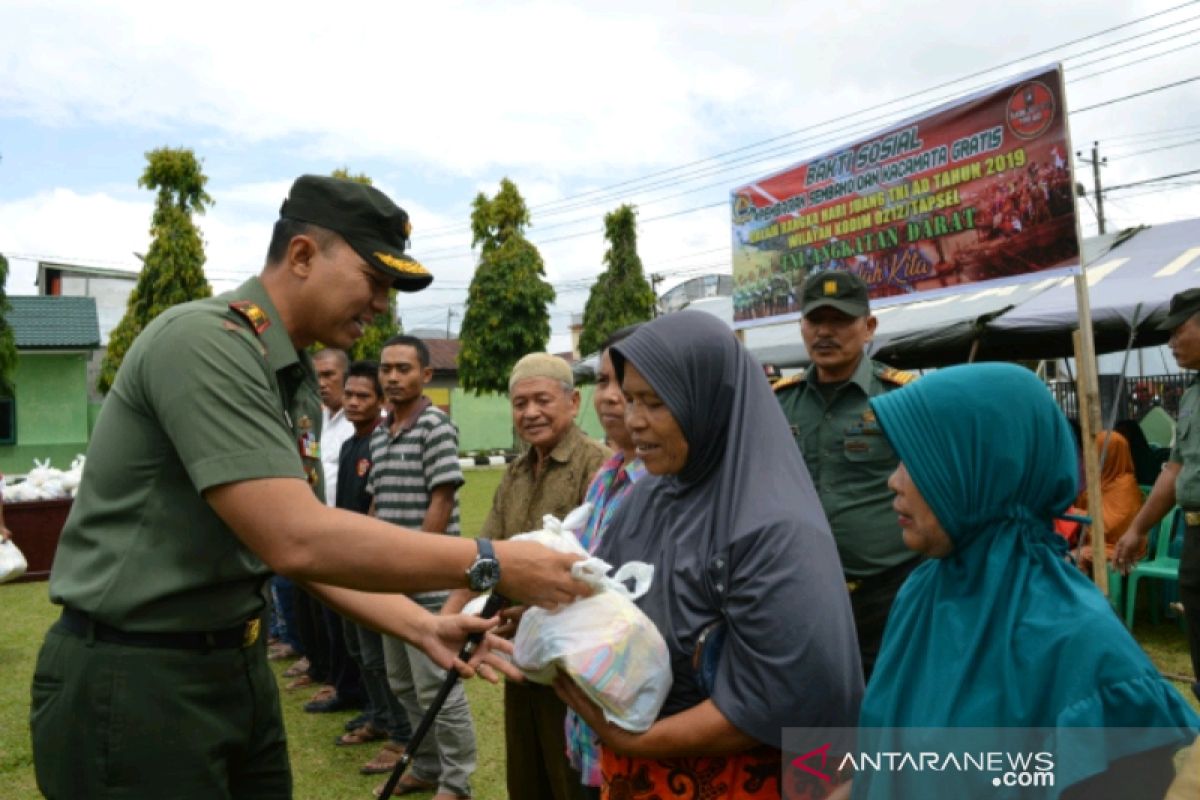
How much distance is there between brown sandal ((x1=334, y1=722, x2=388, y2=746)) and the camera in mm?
4961

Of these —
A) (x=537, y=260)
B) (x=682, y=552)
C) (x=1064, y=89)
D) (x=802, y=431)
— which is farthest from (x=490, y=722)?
(x=537, y=260)

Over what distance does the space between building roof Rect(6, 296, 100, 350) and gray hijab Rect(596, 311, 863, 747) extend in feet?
71.6

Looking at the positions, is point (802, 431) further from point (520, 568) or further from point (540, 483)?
point (520, 568)

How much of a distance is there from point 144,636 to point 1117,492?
7259 millimetres

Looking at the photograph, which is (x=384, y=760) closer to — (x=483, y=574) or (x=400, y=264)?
(x=483, y=574)

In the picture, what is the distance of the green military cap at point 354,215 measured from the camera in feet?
6.86

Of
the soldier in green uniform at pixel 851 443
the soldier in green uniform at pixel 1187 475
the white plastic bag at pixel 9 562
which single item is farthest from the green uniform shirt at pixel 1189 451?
the white plastic bag at pixel 9 562

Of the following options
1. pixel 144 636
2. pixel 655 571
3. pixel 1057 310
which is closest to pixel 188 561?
pixel 144 636

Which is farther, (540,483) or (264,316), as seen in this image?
(540,483)

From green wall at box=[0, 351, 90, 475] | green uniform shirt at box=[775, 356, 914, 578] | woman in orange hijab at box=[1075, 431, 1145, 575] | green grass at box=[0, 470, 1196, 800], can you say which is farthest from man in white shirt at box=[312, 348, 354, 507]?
green wall at box=[0, 351, 90, 475]

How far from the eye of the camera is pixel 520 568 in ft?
6.28

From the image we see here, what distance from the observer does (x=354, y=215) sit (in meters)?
2.09

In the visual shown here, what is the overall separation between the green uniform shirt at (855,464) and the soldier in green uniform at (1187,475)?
165 cm

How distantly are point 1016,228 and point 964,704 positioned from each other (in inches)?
169
